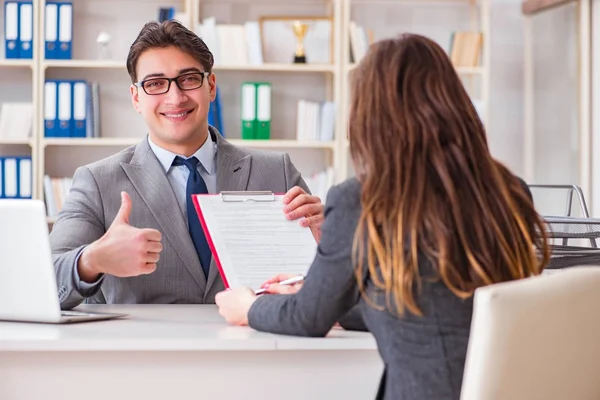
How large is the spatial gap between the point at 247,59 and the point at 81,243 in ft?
9.33

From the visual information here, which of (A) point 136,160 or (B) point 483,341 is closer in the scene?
(B) point 483,341

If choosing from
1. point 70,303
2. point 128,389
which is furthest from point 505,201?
point 70,303

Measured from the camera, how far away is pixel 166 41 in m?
2.46

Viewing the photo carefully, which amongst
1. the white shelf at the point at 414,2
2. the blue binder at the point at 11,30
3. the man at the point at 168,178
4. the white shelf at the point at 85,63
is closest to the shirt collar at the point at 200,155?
the man at the point at 168,178

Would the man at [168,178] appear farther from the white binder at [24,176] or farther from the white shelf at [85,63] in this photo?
the white binder at [24,176]

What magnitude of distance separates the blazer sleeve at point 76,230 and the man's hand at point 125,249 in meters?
0.11

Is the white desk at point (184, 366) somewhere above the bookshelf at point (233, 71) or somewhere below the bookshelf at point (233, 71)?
below

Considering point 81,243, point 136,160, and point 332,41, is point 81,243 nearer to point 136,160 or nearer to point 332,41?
point 136,160

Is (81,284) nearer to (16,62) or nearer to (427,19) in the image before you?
(16,62)

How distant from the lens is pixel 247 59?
16.4ft

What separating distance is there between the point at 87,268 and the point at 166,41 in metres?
0.75

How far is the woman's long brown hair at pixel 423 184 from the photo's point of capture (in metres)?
1.42

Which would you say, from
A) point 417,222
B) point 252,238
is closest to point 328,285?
point 417,222

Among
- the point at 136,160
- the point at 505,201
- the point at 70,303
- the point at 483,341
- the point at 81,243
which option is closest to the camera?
the point at 483,341
